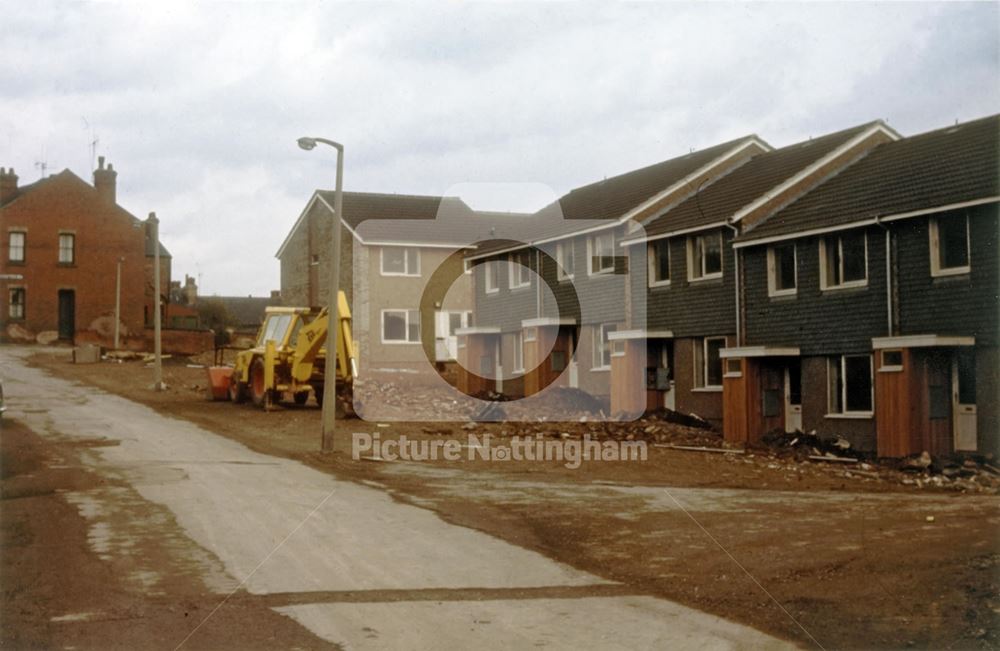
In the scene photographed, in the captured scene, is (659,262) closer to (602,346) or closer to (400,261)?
(602,346)

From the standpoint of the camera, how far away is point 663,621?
943 cm

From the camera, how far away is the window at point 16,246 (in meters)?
59.9

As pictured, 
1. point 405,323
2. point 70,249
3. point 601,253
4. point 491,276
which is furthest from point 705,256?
point 70,249

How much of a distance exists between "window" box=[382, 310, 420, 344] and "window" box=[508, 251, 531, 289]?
35.2ft

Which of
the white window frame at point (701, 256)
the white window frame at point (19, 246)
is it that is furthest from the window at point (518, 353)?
the white window frame at point (19, 246)

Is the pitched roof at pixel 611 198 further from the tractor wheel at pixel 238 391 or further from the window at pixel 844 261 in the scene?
the tractor wheel at pixel 238 391

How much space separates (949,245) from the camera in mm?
24922

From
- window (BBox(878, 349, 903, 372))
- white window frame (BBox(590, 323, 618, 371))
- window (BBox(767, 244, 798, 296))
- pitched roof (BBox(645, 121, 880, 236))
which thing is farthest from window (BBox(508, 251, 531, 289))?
window (BBox(878, 349, 903, 372))

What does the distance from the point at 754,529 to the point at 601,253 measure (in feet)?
77.6

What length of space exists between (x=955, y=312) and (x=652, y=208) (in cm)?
1375

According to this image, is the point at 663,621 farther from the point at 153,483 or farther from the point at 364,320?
the point at 364,320

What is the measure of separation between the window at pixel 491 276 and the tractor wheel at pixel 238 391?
12.9 meters

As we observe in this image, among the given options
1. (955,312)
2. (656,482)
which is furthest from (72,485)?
(955,312)

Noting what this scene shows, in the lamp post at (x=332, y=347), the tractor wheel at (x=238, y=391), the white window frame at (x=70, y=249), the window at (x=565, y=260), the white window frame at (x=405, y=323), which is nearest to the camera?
the lamp post at (x=332, y=347)
